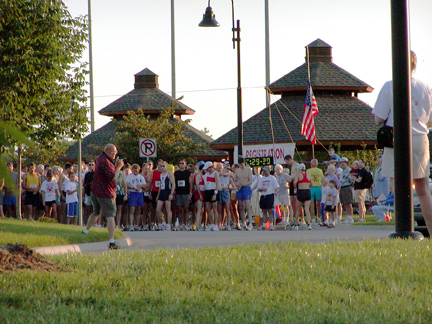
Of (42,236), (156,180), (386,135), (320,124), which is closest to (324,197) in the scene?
(156,180)

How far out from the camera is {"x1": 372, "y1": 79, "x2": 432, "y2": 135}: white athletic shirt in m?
8.53

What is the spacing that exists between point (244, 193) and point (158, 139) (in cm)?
2173

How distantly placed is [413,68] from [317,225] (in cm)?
1320

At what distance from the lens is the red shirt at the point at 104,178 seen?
13312 mm

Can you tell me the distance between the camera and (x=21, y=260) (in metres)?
6.75

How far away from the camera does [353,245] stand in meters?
8.49

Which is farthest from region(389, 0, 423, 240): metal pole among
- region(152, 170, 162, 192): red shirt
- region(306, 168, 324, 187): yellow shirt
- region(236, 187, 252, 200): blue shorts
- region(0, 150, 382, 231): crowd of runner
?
region(152, 170, 162, 192): red shirt

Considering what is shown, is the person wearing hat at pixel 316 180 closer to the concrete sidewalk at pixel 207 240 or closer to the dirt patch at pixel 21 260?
the concrete sidewalk at pixel 207 240

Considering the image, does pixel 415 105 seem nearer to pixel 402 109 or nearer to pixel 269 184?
pixel 402 109

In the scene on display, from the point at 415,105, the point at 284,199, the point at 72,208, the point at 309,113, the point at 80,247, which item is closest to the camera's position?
the point at 415,105

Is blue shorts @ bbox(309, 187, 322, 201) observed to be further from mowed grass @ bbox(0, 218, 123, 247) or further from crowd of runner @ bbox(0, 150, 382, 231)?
mowed grass @ bbox(0, 218, 123, 247)

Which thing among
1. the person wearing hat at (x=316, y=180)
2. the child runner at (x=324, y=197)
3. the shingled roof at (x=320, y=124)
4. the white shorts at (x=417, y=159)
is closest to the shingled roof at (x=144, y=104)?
the shingled roof at (x=320, y=124)

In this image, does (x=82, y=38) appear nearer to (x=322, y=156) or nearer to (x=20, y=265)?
(x=20, y=265)

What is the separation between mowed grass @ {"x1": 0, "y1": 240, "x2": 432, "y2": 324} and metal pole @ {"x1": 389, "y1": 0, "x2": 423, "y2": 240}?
0.73 metres
